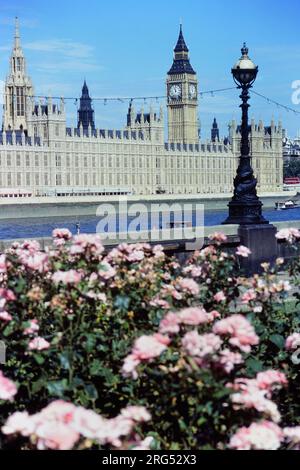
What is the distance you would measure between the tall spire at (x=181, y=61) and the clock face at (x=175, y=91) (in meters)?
1.92

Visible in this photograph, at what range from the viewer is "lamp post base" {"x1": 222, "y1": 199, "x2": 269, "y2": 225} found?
34.9 ft

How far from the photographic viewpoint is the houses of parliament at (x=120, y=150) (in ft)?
278

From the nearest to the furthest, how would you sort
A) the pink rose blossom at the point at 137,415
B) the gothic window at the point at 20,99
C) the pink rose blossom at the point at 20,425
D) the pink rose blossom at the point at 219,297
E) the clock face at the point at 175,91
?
the pink rose blossom at the point at 20,425 < the pink rose blossom at the point at 137,415 < the pink rose blossom at the point at 219,297 < the gothic window at the point at 20,99 < the clock face at the point at 175,91

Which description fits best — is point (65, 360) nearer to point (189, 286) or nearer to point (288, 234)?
point (189, 286)

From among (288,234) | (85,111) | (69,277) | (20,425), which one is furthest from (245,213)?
(85,111)

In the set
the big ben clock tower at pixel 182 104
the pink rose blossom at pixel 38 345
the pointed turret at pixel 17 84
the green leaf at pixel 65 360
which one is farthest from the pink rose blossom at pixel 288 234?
the big ben clock tower at pixel 182 104

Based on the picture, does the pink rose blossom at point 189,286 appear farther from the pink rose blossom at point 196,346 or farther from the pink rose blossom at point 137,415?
the pink rose blossom at point 137,415

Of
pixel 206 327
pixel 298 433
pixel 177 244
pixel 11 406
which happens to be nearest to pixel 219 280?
pixel 206 327

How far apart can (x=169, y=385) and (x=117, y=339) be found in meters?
0.98

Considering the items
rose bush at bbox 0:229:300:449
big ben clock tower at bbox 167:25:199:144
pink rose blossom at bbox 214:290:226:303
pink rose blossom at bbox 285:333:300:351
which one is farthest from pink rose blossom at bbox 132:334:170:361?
big ben clock tower at bbox 167:25:199:144

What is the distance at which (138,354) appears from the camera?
2961 millimetres

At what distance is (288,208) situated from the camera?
Answer: 79.9 metres

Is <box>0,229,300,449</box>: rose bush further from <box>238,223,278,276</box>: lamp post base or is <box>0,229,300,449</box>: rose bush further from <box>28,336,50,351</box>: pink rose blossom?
<box>238,223,278,276</box>: lamp post base

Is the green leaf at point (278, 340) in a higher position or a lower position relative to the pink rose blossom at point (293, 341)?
higher
